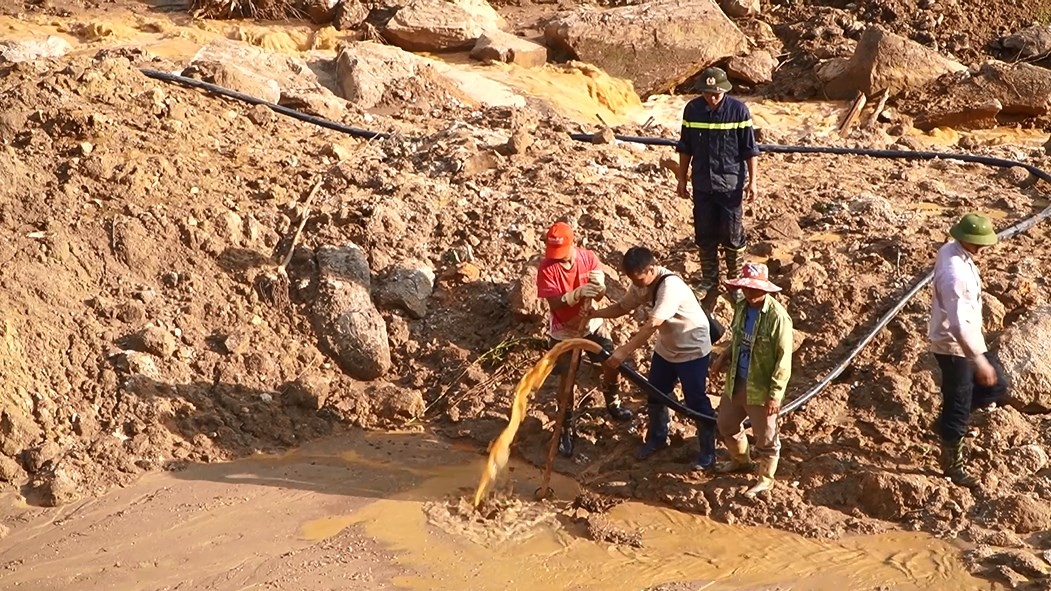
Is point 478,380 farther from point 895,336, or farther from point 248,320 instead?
point 895,336

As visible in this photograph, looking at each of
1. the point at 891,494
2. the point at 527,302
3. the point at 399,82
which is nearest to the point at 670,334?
the point at 891,494

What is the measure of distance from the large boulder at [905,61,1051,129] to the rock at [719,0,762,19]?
2.83m

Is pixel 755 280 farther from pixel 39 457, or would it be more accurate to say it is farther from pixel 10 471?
pixel 10 471

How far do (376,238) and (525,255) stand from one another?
3.85 feet

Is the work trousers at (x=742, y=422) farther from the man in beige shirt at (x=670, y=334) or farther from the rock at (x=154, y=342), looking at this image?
the rock at (x=154, y=342)

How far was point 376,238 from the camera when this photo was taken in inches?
393

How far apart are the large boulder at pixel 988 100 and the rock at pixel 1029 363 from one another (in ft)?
20.1

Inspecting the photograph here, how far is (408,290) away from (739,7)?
27.4 ft

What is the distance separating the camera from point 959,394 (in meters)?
7.37

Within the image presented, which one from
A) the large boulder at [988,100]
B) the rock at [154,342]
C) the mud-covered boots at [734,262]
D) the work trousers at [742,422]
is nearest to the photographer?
the work trousers at [742,422]

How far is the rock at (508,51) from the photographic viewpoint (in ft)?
45.8

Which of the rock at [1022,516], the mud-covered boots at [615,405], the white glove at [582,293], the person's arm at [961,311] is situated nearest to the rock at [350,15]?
the mud-covered boots at [615,405]

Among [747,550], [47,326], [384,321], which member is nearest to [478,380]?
[384,321]

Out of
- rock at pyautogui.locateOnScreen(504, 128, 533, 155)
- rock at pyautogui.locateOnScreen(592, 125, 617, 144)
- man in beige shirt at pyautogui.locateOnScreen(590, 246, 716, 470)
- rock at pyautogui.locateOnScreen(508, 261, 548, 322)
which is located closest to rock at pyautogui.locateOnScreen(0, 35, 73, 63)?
rock at pyautogui.locateOnScreen(504, 128, 533, 155)
